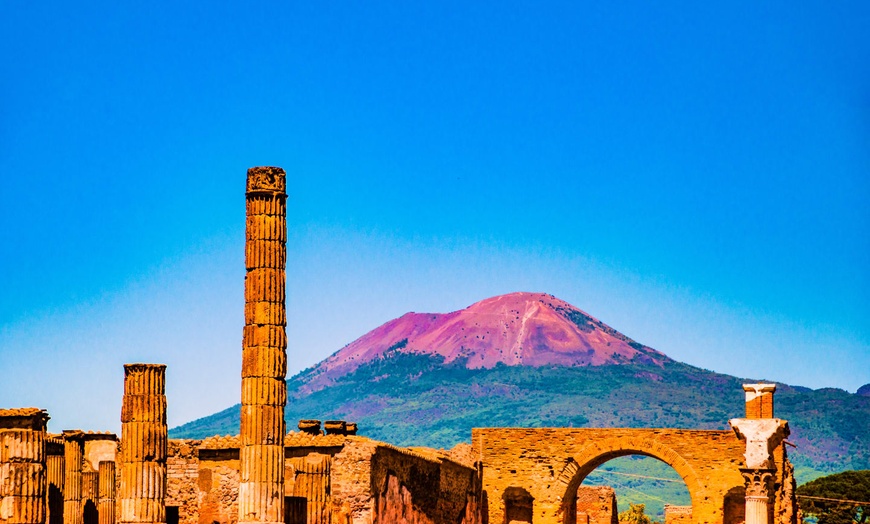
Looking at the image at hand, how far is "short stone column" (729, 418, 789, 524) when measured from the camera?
28531 mm

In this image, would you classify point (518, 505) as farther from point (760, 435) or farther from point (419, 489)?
point (760, 435)

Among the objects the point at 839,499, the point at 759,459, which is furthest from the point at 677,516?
the point at 759,459

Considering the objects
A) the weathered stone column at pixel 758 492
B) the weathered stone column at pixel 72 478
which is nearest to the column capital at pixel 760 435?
the weathered stone column at pixel 758 492

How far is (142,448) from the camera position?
2784cm

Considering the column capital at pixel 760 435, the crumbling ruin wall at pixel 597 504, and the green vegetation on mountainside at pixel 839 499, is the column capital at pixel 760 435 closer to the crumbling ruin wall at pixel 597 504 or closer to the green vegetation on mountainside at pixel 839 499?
the crumbling ruin wall at pixel 597 504

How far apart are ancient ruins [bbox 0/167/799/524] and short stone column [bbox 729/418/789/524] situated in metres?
0.02

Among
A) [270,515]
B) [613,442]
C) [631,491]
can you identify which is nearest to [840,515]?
[613,442]

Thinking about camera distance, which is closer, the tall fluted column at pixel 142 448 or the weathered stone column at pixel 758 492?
the tall fluted column at pixel 142 448

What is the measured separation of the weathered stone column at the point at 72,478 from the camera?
31594mm

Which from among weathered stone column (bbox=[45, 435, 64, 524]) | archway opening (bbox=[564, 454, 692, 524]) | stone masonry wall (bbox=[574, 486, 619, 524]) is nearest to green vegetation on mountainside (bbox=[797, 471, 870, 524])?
archway opening (bbox=[564, 454, 692, 524])

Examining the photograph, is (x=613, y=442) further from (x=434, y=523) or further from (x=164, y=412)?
(x=164, y=412)

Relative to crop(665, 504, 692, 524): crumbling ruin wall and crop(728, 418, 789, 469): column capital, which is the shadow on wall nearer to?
crop(665, 504, 692, 524): crumbling ruin wall

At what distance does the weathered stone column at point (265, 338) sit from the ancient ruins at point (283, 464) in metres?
0.02

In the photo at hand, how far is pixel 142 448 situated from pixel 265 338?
9.00 ft
